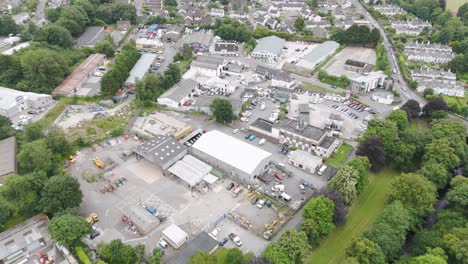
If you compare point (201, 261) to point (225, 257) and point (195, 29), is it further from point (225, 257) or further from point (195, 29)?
point (195, 29)

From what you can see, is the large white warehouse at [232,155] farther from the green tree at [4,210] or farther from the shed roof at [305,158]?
the green tree at [4,210]

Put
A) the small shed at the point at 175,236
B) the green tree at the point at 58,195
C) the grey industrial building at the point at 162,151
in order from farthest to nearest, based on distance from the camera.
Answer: the grey industrial building at the point at 162,151 < the green tree at the point at 58,195 < the small shed at the point at 175,236

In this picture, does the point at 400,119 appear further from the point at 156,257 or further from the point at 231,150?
the point at 156,257

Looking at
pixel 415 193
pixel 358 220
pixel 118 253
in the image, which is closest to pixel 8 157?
pixel 118 253

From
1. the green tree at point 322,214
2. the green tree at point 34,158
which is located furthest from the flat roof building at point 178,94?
the green tree at point 322,214

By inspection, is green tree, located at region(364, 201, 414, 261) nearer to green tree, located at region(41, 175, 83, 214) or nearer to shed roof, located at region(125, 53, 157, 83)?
green tree, located at region(41, 175, 83, 214)

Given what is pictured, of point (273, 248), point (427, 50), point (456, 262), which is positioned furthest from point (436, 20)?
point (273, 248)

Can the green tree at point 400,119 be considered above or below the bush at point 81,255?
above
